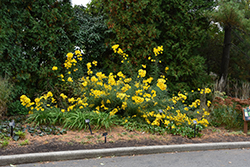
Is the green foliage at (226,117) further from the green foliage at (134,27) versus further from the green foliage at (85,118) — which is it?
the green foliage at (85,118)

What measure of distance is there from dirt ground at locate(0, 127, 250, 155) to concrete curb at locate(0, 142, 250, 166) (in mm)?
178

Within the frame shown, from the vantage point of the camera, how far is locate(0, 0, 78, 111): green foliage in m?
5.77

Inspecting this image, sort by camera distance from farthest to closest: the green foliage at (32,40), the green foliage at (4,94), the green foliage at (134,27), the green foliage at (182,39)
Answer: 1. the green foliage at (182,39)
2. the green foliage at (134,27)
3. the green foliage at (32,40)
4. the green foliage at (4,94)

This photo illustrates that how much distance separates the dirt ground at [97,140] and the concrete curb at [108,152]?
18 centimetres

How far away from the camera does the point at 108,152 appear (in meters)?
3.87

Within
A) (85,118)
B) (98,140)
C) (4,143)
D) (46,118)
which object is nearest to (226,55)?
(85,118)

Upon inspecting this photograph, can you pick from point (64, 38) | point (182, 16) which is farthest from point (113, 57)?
point (182, 16)

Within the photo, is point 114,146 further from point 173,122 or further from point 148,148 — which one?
point 173,122

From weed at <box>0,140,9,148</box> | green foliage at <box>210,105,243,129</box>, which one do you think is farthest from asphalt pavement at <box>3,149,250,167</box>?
green foliage at <box>210,105,243,129</box>

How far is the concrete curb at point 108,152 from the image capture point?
347 cm

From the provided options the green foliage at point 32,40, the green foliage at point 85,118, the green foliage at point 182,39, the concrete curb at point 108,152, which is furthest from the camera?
the green foliage at point 182,39

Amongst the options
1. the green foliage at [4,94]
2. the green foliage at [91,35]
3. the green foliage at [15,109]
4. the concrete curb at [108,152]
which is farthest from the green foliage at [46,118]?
the green foliage at [91,35]

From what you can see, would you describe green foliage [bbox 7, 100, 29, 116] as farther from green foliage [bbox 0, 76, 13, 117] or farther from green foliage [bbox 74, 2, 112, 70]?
green foliage [bbox 74, 2, 112, 70]

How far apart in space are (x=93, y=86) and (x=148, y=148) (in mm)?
2513
